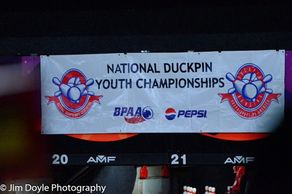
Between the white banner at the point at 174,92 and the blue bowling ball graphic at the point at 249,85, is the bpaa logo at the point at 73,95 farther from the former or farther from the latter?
the blue bowling ball graphic at the point at 249,85

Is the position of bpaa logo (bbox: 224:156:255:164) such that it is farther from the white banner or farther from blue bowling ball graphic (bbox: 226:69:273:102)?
blue bowling ball graphic (bbox: 226:69:273:102)

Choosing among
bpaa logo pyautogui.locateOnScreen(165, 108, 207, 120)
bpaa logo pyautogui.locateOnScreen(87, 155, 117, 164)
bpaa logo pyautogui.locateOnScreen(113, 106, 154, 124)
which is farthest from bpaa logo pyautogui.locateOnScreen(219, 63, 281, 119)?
bpaa logo pyautogui.locateOnScreen(87, 155, 117, 164)

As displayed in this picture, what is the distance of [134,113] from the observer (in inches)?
172

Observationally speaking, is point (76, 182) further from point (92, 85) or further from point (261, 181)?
point (261, 181)

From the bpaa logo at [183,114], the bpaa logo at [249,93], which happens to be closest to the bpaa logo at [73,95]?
the bpaa logo at [183,114]

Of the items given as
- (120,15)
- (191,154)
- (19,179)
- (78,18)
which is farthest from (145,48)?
(19,179)

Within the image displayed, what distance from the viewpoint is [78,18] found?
4520mm

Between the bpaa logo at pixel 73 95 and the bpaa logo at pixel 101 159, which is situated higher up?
the bpaa logo at pixel 73 95

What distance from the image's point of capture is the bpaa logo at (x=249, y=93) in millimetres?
4289

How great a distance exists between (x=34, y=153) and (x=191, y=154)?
52.7 inches

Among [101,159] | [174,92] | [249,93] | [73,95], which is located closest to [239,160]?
[249,93]

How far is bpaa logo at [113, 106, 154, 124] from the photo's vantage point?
435 cm

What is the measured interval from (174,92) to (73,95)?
0.85 metres

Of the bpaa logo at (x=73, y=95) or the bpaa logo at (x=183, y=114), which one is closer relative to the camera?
the bpaa logo at (x=183, y=114)
